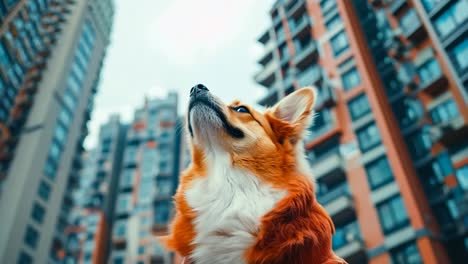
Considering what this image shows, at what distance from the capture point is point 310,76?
37.7 m

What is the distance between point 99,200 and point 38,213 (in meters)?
32.2

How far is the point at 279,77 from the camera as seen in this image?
41.9 metres

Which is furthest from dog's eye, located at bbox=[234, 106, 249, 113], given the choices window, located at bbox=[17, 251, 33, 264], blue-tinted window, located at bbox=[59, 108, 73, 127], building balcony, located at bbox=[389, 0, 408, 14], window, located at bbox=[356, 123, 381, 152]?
blue-tinted window, located at bbox=[59, 108, 73, 127]

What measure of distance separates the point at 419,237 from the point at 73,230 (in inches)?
2229

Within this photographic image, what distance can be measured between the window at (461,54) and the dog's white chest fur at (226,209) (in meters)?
24.9

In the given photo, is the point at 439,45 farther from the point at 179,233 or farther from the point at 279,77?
the point at 179,233

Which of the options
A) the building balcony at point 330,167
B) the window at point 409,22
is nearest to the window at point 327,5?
the window at point 409,22

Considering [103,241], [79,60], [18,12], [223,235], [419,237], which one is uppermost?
[79,60]

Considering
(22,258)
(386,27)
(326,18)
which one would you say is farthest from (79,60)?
(386,27)

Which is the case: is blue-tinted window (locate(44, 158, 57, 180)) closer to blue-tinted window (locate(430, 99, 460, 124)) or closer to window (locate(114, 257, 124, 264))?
window (locate(114, 257, 124, 264))

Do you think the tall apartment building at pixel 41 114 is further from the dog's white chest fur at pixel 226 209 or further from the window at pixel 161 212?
the dog's white chest fur at pixel 226 209

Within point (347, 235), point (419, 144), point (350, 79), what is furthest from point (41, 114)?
point (419, 144)

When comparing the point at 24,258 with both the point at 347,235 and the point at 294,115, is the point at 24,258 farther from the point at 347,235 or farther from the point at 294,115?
the point at 294,115

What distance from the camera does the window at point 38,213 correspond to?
39894mm
